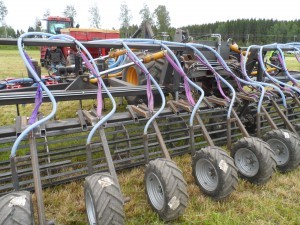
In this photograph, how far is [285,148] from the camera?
2.49 meters

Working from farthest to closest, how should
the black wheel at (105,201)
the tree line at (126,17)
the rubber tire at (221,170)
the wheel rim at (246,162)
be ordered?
the tree line at (126,17) → the wheel rim at (246,162) → the rubber tire at (221,170) → the black wheel at (105,201)

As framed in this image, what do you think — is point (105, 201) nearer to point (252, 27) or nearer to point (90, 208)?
point (90, 208)

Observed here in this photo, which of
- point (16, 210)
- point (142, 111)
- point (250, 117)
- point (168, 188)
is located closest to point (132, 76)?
point (250, 117)

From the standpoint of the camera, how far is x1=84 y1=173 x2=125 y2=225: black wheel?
60.7 inches

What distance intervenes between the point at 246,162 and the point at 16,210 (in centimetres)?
→ 179

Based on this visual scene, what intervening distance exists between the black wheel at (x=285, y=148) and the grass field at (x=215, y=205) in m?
0.13

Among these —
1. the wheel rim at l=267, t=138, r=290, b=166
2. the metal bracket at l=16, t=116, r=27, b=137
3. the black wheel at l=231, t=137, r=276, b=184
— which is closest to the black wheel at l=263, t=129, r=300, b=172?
the wheel rim at l=267, t=138, r=290, b=166

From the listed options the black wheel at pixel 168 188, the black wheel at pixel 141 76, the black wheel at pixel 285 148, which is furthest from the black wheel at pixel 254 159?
the black wheel at pixel 141 76

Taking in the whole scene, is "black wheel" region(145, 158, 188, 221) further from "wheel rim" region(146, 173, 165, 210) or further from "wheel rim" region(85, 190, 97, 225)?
"wheel rim" region(85, 190, 97, 225)

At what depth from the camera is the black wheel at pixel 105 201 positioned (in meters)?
1.54

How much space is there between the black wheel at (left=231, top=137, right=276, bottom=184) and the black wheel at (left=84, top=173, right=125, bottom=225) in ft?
3.87

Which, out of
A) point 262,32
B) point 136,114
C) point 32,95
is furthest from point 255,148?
point 262,32

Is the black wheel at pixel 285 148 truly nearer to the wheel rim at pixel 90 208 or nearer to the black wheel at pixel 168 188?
the black wheel at pixel 168 188

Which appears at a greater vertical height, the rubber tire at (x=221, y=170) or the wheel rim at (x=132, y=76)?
the wheel rim at (x=132, y=76)
